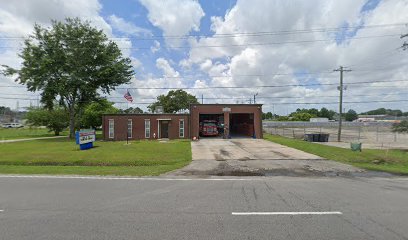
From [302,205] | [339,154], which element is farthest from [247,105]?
[302,205]

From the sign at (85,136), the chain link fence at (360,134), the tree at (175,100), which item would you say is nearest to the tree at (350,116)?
the chain link fence at (360,134)

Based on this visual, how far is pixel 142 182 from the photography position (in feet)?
29.7

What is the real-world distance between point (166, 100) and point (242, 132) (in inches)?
1961

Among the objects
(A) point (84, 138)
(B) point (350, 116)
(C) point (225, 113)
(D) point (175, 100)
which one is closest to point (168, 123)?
Result: (C) point (225, 113)

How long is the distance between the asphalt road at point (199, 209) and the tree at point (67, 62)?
1082 inches

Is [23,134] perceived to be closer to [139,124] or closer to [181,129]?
[139,124]

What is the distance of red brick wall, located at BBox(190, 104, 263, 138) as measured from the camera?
32.1 metres

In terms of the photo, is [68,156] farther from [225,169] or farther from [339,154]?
[339,154]

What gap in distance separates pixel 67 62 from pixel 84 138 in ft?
59.0

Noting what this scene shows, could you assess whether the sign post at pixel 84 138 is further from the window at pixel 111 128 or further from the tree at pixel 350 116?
the tree at pixel 350 116

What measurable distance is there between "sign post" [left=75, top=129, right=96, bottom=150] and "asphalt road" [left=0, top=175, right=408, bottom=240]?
33.4 feet

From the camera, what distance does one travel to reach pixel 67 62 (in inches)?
1299

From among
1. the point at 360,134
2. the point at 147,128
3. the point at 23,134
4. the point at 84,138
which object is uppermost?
the point at 147,128

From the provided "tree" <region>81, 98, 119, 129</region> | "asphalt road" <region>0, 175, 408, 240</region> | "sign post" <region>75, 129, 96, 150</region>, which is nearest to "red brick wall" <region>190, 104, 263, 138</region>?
"sign post" <region>75, 129, 96, 150</region>
